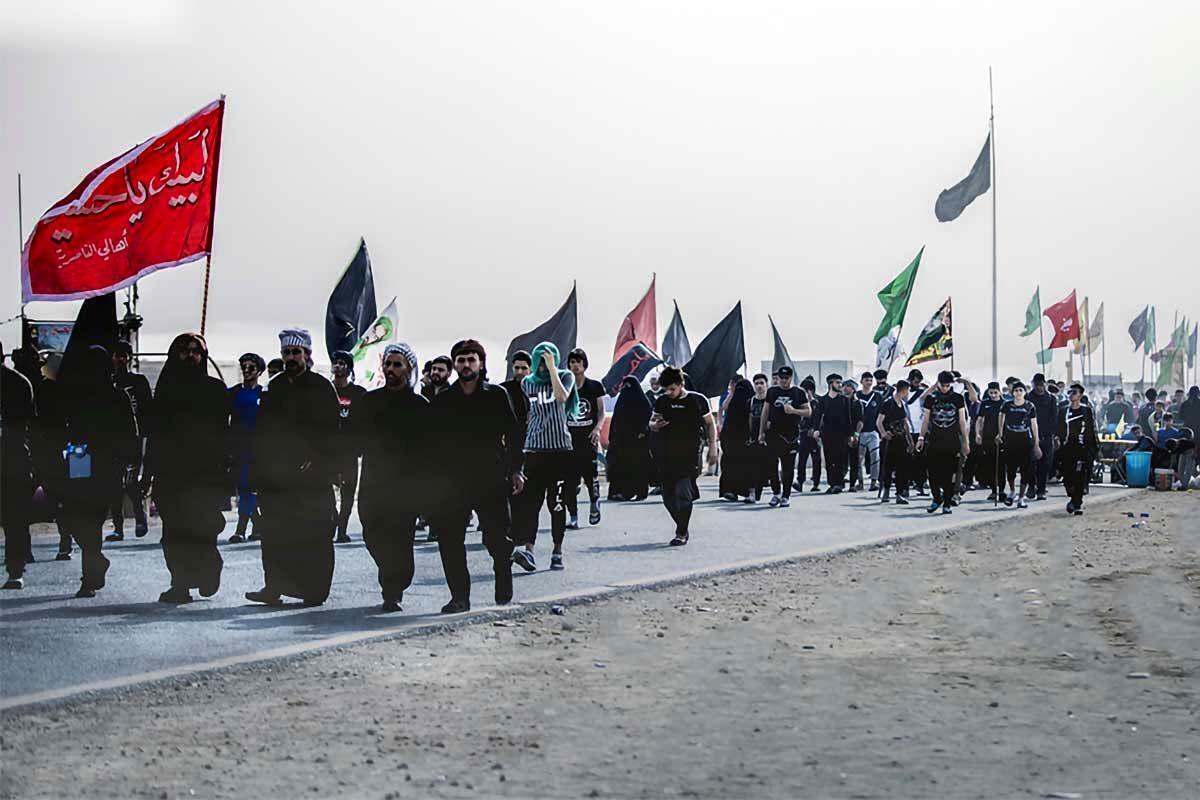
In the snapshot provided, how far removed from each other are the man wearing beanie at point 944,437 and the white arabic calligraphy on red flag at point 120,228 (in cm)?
956

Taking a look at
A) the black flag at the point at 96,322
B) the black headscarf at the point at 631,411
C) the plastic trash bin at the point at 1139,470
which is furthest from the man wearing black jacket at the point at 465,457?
the plastic trash bin at the point at 1139,470

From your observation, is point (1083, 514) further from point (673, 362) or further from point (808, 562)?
point (673, 362)

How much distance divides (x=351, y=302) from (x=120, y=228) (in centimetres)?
1040

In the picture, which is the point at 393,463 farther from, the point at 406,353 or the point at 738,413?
the point at 738,413

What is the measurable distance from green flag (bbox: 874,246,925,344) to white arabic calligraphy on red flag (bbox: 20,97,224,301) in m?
21.6

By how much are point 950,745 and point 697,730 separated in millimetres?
1005

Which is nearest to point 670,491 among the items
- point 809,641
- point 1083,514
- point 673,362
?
point 809,641

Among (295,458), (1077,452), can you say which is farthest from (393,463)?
(1077,452)

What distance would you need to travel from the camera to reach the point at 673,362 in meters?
36.7

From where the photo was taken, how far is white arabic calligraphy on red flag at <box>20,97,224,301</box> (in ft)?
49.4

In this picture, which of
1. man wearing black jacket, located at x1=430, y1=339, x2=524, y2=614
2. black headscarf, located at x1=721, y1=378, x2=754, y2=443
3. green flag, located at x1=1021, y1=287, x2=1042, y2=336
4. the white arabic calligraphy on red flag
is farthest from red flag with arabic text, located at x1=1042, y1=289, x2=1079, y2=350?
man wearing black jacket, located at x1=430, y1=339, x2=524, y2=614

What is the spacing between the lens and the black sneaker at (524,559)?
1209 cm

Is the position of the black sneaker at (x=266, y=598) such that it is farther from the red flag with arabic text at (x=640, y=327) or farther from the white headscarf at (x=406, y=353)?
the red flag with arabic text at (x=640, y=327)

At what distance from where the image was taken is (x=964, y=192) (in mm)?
35594
